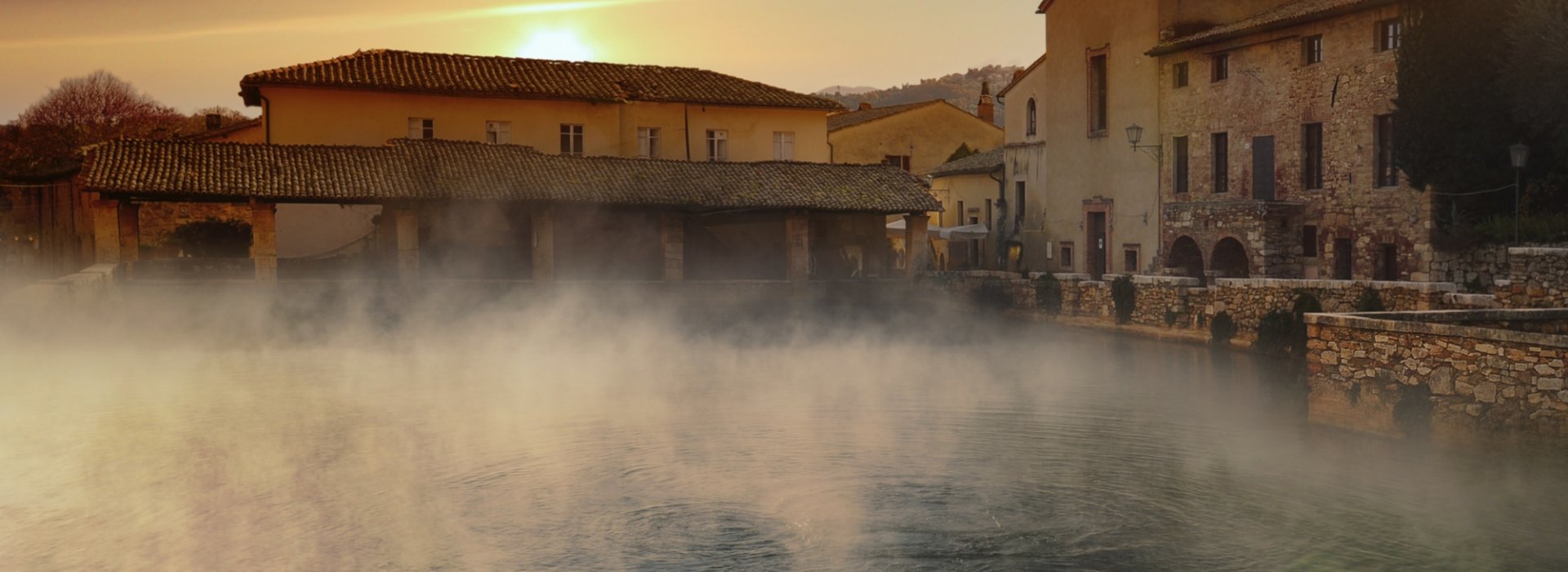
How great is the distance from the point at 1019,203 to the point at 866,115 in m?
12.8

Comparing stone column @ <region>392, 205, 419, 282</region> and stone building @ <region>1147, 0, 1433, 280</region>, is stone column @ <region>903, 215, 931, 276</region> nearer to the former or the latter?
stone building @ <region>1147, 0, 1433, 280</region>

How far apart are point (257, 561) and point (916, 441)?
259 inches

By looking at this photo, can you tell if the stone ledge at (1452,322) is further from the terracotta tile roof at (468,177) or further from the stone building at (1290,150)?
the terracotta tile roof at (468,177)

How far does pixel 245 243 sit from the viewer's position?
35.7m

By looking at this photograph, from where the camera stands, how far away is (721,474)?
38.4ft

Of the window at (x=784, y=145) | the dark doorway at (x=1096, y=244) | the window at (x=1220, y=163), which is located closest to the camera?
the window at (x=1220, y=163)

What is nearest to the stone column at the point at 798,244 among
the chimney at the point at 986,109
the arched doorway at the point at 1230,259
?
the arched doorway at the point at 1230,259

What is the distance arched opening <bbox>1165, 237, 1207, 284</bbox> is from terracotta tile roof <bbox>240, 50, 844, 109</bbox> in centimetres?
1284

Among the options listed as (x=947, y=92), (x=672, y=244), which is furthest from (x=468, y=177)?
(x=947, y=92)

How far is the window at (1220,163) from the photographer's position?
2916 centimetres

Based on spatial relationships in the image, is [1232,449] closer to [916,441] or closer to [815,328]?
[916,441]

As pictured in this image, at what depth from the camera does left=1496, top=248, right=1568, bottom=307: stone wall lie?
16078mm

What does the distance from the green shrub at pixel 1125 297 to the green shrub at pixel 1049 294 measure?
7.14 feet

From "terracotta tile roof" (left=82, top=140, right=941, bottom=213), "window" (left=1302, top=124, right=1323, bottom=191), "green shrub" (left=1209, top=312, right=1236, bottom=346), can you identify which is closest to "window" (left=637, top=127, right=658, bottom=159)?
"terracotta tile roof" (left=82, top=140, right=941, bottom=213)
